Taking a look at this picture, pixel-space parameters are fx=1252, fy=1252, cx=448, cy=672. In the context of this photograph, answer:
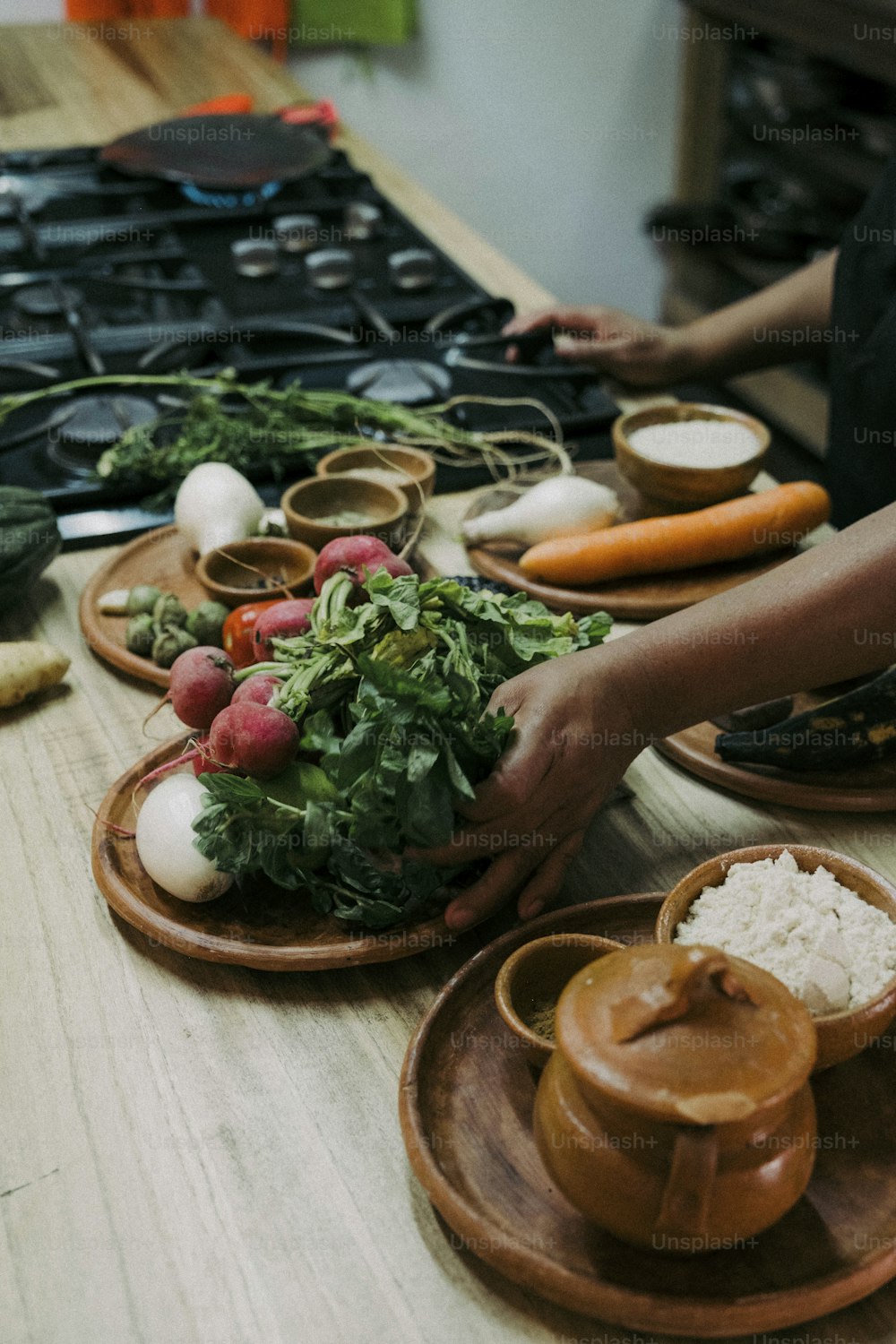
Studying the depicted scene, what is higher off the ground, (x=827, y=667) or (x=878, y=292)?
(x=878, y=292)

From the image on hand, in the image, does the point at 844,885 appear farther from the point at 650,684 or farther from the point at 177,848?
the point at 177,848

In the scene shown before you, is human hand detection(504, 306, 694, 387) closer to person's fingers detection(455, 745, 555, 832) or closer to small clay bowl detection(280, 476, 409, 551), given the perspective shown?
small clay bowl detection(280, 476, 409, 551)

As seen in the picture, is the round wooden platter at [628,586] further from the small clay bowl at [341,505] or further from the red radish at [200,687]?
the red radish at [200,687]

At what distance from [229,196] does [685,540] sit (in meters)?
A: 1.63

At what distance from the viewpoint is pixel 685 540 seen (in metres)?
1.54

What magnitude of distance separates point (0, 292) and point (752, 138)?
2798 millimetres

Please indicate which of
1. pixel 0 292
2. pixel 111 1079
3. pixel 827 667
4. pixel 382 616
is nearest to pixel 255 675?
pixel 382 616

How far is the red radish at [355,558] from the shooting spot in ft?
4.14

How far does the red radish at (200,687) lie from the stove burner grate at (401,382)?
79 centimetres

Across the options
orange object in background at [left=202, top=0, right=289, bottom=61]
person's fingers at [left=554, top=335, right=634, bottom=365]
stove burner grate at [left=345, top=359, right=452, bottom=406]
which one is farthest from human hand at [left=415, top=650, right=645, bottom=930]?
orange object in background at [left=202, top=0, right=289, bottom=61]

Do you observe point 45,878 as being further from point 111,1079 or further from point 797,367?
point 797,367

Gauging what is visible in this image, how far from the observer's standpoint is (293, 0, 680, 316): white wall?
4.40m

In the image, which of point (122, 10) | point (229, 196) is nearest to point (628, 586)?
point (229, 196)

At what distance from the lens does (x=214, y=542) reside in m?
1.50
